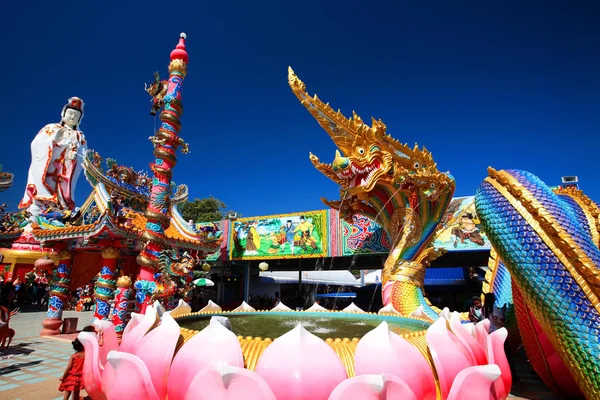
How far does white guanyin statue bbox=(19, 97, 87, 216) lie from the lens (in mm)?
19281

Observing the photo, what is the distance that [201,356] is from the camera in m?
1.80

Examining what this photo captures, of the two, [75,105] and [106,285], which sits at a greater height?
[75,105]

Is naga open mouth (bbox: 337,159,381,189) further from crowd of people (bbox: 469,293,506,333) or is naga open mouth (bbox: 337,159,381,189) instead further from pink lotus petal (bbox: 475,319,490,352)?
pink lotus petal (bbox: 475,319,490,352)

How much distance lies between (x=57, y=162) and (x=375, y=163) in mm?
19492

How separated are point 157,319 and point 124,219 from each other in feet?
27.1

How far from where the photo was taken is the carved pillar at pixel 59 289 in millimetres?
9492

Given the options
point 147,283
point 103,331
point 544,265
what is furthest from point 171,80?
point 544,265

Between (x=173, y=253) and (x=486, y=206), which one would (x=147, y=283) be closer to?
(x=173, y=253)

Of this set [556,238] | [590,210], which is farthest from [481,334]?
[590,210]

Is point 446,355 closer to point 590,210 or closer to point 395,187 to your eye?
point 590,210

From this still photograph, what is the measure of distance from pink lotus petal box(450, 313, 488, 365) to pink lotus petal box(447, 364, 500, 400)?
0.84 ft

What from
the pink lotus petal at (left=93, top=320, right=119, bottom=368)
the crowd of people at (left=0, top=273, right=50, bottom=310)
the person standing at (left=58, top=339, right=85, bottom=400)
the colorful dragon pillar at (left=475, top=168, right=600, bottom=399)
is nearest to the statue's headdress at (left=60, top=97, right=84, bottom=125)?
the crowd of people at (left=0, top=273, right=50, bottom=310)

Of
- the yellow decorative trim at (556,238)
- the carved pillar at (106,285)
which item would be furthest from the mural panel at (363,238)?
the yellow decorative trim at (556,238)

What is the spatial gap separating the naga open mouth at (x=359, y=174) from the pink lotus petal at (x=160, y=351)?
6344 millimetres
